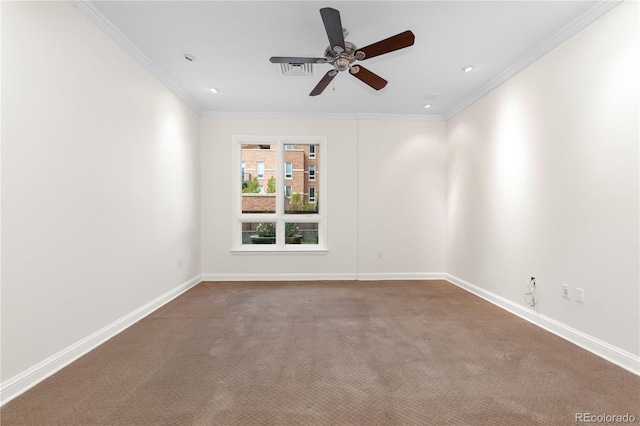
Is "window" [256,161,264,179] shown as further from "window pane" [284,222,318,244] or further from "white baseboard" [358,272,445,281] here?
"white baseboard" [358,272,445,281]

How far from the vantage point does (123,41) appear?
8.27 feet

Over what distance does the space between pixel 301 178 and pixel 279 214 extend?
71 centimetres

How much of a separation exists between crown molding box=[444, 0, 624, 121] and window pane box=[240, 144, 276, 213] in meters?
3.13

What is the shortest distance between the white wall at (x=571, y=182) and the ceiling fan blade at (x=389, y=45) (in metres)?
1.55

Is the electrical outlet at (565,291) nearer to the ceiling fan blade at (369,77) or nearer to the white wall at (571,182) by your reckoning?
the white wall at (571,182)

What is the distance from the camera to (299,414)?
1504mm

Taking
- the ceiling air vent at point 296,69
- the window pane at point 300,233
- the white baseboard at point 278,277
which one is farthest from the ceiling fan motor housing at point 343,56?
the white baseboard at point 278,277

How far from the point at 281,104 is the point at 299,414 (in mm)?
3784

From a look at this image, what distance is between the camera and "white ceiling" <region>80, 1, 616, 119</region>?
7.08 feet

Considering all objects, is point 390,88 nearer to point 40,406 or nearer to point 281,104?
point 281,104

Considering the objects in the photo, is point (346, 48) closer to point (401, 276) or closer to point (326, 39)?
point (326, 39)

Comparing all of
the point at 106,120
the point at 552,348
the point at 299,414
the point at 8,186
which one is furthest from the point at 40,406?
the point at 552,348

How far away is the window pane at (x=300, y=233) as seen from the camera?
15.4ft

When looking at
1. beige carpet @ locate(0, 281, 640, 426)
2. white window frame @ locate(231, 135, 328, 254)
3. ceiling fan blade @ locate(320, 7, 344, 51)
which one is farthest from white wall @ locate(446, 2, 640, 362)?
white window frame @ locate(231, 135, 328, 254)
